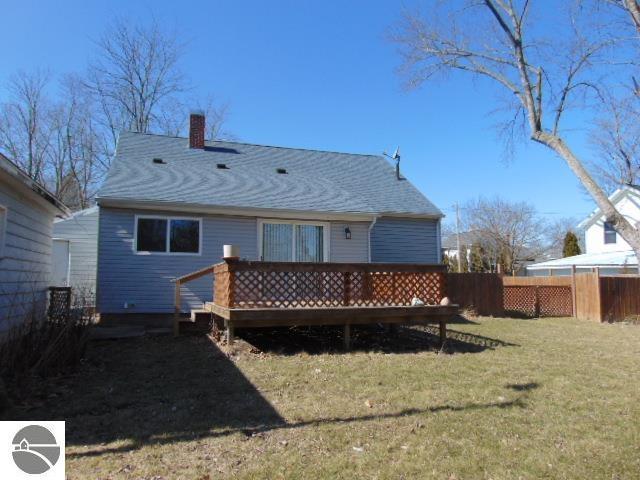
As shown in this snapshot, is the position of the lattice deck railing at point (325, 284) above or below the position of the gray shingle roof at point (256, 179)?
below

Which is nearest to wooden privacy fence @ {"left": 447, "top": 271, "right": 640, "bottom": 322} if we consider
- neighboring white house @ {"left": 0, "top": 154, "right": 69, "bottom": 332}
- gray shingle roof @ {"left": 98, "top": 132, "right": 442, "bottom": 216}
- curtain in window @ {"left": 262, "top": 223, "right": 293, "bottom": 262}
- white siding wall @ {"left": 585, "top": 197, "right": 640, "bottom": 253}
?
gray shingle roof @ {"left": 98, "top": 132, "right": 442, "bottom": 216}

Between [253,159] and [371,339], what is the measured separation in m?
7.95

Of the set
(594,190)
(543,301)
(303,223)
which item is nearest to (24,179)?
(303,223)

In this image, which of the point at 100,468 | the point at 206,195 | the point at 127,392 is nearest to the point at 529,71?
the point at 206,195

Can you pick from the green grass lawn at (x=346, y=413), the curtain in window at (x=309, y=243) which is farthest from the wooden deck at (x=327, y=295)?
the curtain in window at (x=309, y=243)

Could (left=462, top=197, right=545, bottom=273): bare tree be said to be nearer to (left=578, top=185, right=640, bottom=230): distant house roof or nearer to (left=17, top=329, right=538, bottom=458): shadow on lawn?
(left=578, top=185, right=640, bottom=230): distant house roof

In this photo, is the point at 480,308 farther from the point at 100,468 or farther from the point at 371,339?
the point at 100,468

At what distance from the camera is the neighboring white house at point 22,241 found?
6.81 metres

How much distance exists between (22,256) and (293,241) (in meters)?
6.13

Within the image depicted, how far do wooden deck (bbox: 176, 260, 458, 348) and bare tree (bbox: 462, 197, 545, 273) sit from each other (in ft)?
94.0

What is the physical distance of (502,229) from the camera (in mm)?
37062

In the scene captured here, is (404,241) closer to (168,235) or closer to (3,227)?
(168,235)

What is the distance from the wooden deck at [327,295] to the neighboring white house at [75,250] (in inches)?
339

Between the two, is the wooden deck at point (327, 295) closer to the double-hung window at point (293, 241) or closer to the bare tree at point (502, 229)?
the double-hung window at point (293, 241)
